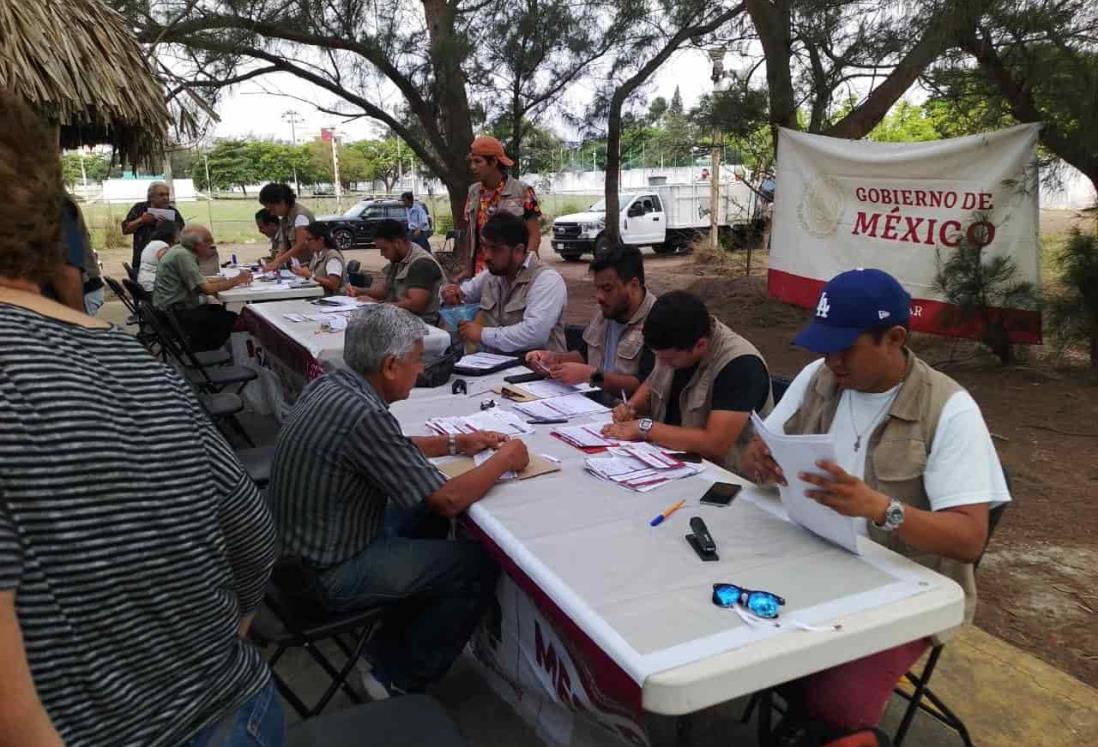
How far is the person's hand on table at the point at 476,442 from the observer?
2477 millimetres

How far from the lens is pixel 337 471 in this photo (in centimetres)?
209

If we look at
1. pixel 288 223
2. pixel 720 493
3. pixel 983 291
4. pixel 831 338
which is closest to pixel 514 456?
pixel 720 493

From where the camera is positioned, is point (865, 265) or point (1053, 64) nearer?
point (1053, 64)

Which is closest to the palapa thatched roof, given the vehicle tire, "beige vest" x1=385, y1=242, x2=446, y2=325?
"beige vest" x1=385, y1=242, x2=446, y2=325

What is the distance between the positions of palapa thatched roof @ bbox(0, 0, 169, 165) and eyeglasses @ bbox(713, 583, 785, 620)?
145 inches

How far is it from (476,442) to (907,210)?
16.3 feet

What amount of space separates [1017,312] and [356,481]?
5140 millimetres

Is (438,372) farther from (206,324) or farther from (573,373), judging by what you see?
(206,324)

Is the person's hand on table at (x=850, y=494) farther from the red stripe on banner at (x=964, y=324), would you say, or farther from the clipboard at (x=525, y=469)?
the red stripe on banner at (x=964, y=324)

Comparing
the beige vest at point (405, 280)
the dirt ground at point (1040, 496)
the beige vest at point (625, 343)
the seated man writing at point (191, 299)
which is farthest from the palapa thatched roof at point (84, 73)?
the dirt ground at point (1040, 496)

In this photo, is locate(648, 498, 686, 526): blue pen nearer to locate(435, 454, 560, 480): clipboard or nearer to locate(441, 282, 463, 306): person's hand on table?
locate(435, 454, 560, 480): clipboard

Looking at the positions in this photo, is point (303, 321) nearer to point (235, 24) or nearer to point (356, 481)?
point (356, 481)

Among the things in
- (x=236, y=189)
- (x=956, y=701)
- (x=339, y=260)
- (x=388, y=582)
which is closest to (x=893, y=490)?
(x=956, y=701)

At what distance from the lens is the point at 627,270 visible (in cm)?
340
